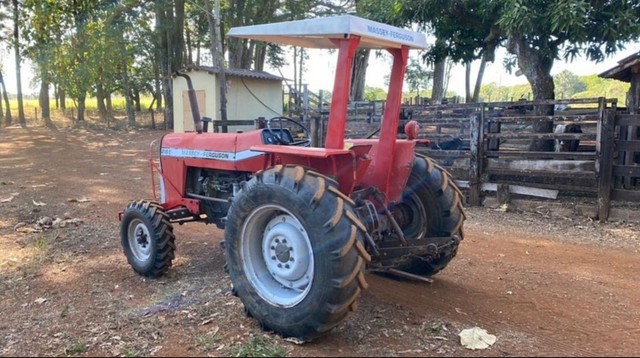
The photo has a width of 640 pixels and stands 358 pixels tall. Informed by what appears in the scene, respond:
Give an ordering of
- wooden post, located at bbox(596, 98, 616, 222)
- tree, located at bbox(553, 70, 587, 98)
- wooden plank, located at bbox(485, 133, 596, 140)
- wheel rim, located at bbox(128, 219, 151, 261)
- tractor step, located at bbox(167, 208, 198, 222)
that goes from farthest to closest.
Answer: tree, located at bbox(553, 70, 587, 98)
wooden plank, located at bbox(485, 133, 596, 140)
wooden post, located at bbox(596, 98, 616, 222)
tractor step, located at bbox(167, 208, 198, 222)
wheel rim, located at bbox(128, 219, 151, 261)

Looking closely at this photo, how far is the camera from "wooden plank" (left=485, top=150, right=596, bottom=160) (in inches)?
304

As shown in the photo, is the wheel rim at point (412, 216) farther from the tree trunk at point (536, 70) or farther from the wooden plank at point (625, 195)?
the tree trunk at point (536, 70)

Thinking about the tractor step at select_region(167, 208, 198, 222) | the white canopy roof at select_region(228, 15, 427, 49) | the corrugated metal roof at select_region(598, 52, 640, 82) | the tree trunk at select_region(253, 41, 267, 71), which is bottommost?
the tractor step at select_region(167, 208, 198, 222)

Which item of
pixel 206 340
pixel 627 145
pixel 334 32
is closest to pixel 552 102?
pixel 627 145

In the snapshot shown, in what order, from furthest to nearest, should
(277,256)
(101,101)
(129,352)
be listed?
(101,101)
(277,256)
(129,352)

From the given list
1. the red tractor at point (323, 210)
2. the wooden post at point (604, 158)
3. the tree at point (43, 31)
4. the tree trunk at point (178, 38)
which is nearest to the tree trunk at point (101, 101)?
the tree trunk at point (178, 38)

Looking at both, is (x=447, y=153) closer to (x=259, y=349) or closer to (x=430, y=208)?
(x=430, y=208)

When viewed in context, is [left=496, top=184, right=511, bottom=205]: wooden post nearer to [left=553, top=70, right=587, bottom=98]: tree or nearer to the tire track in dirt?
the tire track in dirt

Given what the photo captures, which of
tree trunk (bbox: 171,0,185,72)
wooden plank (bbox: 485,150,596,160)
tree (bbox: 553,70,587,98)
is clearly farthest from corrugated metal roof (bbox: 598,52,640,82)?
tree (bbox: 553,70,587,98)

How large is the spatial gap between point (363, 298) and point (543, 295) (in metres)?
1.69

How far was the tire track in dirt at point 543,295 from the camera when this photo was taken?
11.9 feet

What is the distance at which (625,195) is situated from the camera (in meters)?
7.42

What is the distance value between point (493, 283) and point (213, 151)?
10.0 ft

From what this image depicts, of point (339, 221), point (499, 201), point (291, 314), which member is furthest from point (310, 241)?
point (499, 201)
